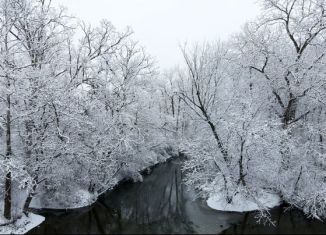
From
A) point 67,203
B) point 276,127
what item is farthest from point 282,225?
point 67,203

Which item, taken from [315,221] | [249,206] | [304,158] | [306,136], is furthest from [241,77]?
[315,221]

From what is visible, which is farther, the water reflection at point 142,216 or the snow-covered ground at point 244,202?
the snow-covered ground at point 244,202

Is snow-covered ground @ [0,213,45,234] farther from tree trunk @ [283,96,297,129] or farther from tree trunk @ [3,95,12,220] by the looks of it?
tree trunk @ [283,96,297,129]

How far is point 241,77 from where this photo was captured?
26156 millimetres

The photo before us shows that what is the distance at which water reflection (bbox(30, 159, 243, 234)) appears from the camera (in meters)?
17.6

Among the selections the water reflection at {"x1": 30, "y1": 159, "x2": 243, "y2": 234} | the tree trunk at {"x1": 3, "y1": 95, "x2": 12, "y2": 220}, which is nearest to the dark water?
the water reflection at {"x1": 30, "y1": 159, "x2": 243, "y2": 234}

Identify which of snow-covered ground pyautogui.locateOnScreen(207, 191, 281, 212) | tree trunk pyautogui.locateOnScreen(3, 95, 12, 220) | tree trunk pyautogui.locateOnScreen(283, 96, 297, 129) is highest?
tree trunk pyautogui.locateOnScreen(283, 96, 297, 129)

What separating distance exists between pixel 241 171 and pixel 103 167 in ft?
33.2

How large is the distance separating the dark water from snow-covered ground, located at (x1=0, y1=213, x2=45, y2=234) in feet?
1.42

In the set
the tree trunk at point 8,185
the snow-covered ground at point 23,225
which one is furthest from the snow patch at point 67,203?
the tree trunk at point 8,185

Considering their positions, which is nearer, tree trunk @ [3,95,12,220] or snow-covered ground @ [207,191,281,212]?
tree trunk @ [3,95,12,220]

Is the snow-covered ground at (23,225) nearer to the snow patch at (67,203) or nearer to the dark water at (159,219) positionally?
the dark water at (159,219)

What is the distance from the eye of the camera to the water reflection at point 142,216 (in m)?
17.6

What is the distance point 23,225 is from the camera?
17.3 metres
